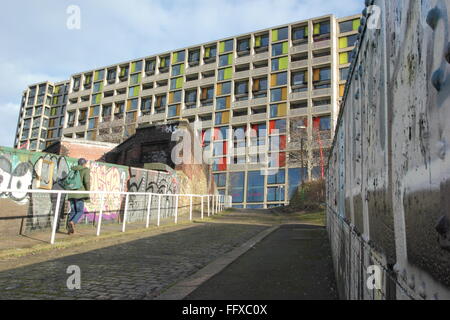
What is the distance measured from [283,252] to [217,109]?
46.6 m

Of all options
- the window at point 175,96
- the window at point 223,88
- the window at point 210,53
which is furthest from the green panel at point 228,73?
the window at point 175,96

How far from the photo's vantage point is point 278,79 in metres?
49.2

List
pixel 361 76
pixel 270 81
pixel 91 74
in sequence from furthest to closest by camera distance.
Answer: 1. pixel 91 74
2. pixel 270 81
3. pixel 361 76

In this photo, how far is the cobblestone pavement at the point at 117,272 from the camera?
147 inches

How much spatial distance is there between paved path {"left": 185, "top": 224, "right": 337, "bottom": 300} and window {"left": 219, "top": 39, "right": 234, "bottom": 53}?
5092 cm

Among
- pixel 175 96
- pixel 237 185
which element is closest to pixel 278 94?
pixel 237 185

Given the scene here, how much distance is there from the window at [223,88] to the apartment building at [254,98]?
0.52ft

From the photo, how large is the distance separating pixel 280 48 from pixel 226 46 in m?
9.31

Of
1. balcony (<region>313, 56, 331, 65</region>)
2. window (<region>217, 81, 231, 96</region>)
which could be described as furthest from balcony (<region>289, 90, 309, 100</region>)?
window (<region>217, 81, 231, 96</region>)

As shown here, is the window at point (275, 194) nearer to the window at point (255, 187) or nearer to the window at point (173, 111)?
the window at point (255, 187)

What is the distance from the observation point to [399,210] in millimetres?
1387

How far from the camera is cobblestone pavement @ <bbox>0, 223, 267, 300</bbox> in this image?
374 centimetres
